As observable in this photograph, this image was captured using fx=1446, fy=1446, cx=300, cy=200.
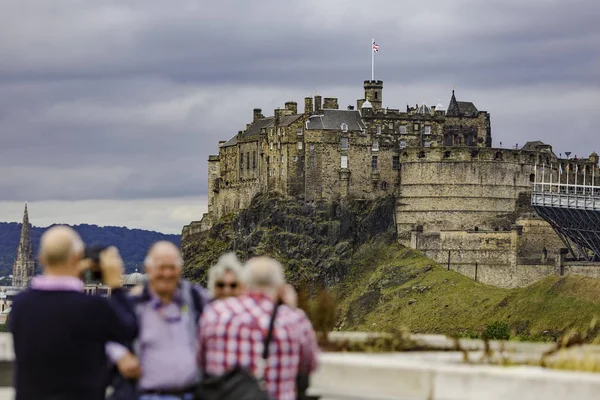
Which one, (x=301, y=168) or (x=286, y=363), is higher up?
(x=301, y=168)

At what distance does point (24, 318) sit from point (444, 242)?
96636mm

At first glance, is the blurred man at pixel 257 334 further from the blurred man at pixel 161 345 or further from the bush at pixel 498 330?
the bush at pixel 498 330

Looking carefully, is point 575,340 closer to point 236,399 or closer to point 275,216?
point 236,399

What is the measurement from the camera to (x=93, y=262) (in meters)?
16.7

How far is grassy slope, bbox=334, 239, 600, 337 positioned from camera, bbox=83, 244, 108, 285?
75.1 m

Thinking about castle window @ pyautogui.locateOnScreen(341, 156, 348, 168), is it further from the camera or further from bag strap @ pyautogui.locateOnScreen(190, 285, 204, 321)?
bag strap @ pyautogui.locateOnScreen(190, 285, 204, 321)

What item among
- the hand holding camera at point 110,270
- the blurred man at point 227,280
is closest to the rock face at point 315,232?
the blurred man at point 227,280

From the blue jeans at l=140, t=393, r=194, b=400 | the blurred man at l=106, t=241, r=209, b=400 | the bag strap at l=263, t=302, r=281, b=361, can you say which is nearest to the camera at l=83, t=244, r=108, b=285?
the blurred man at l=106, t=241, r=209, b=400

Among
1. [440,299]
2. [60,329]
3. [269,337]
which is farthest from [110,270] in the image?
[440,299]

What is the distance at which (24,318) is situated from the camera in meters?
15.5

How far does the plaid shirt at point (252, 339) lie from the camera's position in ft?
52.5

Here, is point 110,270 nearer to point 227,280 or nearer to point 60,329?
point 60,329

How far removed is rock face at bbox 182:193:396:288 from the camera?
115m

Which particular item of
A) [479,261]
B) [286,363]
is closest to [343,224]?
[479,261]
